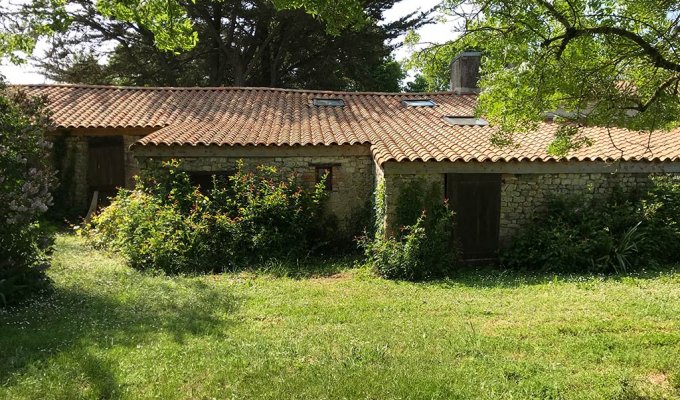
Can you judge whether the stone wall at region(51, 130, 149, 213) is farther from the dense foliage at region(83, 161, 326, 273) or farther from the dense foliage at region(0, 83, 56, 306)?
the dense foliage at region(0, 83, 56, 306)

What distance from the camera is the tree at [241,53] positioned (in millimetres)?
20938

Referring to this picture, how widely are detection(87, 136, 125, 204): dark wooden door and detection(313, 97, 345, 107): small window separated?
590cm

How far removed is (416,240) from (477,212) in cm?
185

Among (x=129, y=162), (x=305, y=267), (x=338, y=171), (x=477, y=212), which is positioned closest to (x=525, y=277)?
(x=477, y=212)

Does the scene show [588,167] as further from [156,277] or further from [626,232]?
[156,277]

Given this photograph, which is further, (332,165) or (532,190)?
(332,165)

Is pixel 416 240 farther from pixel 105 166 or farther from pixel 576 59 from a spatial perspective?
pixel 105 166

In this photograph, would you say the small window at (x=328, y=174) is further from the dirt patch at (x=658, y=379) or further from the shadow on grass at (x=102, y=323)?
the dirt patch at (x=658, y=379)

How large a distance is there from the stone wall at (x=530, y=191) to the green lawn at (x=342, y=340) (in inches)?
82.2

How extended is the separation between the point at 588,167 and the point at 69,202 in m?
13.4

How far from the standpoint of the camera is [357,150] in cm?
1120

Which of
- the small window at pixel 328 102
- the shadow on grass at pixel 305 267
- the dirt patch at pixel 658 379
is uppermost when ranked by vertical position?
the small window at pixel 328 102

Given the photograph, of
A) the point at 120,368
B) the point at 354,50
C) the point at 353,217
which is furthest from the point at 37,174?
the point at 354,50

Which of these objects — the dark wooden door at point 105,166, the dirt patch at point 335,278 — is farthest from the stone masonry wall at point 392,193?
the dark wooden door at point 105,166
